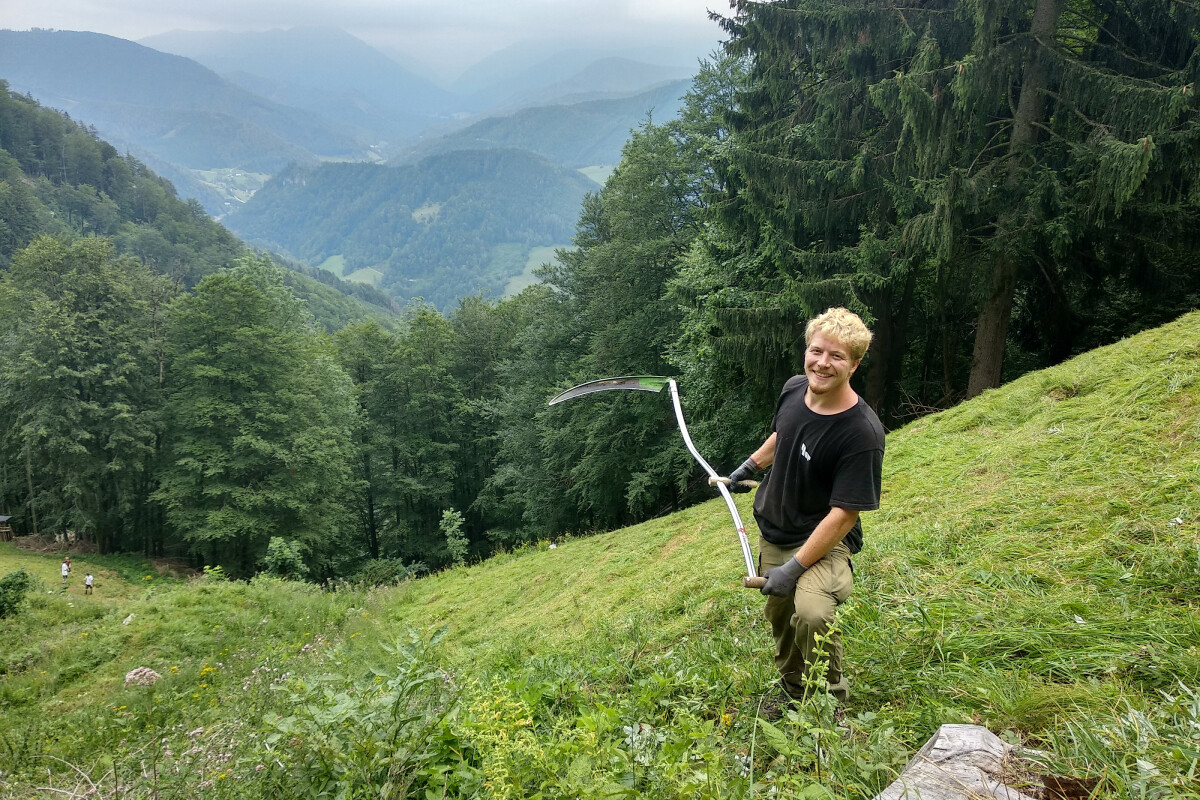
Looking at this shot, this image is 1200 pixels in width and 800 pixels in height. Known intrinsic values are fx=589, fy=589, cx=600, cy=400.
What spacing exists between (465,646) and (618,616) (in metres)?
2.86

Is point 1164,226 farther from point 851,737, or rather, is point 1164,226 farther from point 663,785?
point 663,785

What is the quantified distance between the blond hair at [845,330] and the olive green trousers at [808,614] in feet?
3.32

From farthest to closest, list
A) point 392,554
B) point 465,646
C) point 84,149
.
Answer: point 84,149
point 392,554
point 465,646

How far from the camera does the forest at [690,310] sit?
952 cm

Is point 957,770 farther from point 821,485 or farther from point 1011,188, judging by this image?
point 1011,188

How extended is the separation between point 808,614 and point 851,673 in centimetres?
86

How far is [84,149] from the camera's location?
107562 mm

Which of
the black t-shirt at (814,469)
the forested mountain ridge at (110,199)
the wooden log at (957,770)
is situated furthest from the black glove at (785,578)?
the forested mountain ridge at (110,199)

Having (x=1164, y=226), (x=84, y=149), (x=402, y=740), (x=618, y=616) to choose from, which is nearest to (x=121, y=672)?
(x=618, y=616)

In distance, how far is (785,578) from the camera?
2830 millimetres

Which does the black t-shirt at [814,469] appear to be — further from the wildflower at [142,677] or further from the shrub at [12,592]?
the shrub at [12,592]

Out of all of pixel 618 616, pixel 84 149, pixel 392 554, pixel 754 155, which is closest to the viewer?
pixel 618 616

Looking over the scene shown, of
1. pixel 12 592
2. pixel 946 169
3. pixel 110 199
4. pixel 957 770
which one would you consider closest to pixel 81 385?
pixel 12 592

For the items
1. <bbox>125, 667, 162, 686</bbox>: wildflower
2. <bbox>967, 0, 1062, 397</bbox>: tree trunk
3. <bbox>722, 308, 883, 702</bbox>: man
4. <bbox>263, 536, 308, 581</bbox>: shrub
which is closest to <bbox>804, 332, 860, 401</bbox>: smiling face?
<bbox>722, 308, 883, 702</bbox>: man
